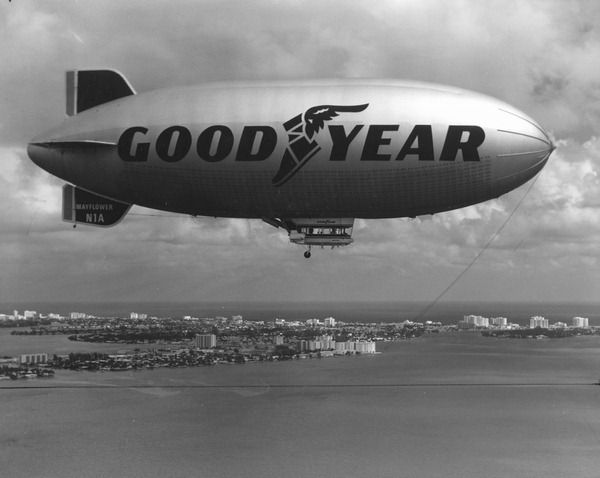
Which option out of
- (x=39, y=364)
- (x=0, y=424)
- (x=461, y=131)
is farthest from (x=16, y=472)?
(x=461, y=131)

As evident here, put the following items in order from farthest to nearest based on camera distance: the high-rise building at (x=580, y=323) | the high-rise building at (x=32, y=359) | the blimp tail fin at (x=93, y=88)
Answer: the high-rise building at (x=580, y=323)
the high-rise building at (x=32, y=359)
the blimp tail fin at (x=93, y=88)

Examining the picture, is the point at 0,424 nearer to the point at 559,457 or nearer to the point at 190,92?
the point at 559,457

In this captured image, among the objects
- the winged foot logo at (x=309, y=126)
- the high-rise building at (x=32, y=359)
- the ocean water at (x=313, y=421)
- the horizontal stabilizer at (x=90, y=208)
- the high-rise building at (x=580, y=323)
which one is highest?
the winged foot logo at (x=309, y=126)

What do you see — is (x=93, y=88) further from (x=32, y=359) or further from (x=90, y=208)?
(x=32, y=359)

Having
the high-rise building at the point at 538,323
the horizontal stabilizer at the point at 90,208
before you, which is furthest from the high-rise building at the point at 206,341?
the horizontal stabilizer at the point at 90,208

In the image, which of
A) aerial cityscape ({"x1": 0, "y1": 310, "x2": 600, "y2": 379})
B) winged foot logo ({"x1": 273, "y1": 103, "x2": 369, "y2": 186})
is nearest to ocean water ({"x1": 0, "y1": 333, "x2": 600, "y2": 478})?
aerial cityscape ({"x1": 0, "y1": 310, "x2": 600, "y2": 379})

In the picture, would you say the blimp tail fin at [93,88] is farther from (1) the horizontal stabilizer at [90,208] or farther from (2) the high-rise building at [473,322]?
(2) the high-rise building at [473,322]
